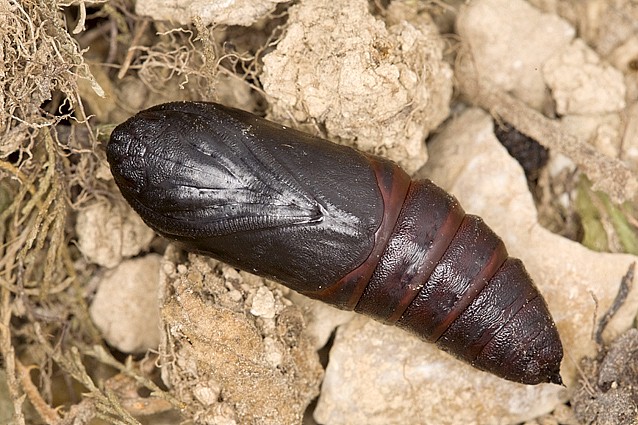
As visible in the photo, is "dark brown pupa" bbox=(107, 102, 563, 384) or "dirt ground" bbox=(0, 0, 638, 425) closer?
"dark brown pupa" bbox=(107, 102, 563, 384)

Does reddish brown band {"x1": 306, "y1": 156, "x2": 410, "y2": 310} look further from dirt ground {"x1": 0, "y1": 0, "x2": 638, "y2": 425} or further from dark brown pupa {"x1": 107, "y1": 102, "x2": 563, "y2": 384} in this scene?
dirt ground {"x1": 0, "y1": 0, "x2": 638, "y2": 425}

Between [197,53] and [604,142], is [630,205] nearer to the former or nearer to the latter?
[604,142]

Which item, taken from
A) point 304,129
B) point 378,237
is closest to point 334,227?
point 378,237

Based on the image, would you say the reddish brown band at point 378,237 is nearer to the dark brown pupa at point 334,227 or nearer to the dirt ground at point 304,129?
the dark brown pupa at point 334,227

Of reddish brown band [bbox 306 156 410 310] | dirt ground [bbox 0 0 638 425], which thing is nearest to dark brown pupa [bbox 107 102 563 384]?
reddish brown band [bbox 306 156 410 310]


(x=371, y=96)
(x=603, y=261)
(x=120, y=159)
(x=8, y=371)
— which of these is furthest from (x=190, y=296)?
(x=603, y=261)

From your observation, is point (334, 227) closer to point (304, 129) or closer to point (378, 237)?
point (378, 237)

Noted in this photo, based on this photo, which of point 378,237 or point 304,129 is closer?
point 378,237

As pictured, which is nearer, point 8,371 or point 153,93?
point 8,371
